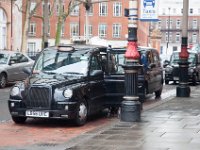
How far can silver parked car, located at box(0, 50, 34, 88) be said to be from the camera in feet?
78.6

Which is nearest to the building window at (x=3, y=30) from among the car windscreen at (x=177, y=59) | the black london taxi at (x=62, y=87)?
the car windscreen at (x=177, y=59)

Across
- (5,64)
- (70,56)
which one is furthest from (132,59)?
(5,64)

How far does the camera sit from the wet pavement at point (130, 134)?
962 cm

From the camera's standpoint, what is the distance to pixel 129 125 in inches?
479

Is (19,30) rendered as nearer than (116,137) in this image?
No

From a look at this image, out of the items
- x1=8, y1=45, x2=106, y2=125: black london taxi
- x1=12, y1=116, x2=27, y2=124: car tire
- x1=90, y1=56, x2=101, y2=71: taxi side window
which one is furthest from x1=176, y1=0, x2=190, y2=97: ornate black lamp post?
x1=12, y1=116, x2=27, y2=124: car tire

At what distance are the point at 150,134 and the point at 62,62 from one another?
3787 mm

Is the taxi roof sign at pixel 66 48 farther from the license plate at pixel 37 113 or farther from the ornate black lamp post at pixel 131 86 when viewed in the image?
the license plate at pixel 37 113

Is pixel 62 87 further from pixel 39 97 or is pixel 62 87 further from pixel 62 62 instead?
pixel 62 62

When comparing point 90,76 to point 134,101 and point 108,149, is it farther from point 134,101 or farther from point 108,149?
point 108,149

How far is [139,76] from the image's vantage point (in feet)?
54.0

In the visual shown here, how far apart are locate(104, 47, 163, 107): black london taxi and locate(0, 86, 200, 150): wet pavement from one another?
0.63m

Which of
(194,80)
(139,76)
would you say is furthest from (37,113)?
(194,80)

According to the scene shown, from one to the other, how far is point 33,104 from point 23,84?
66 centimetres
